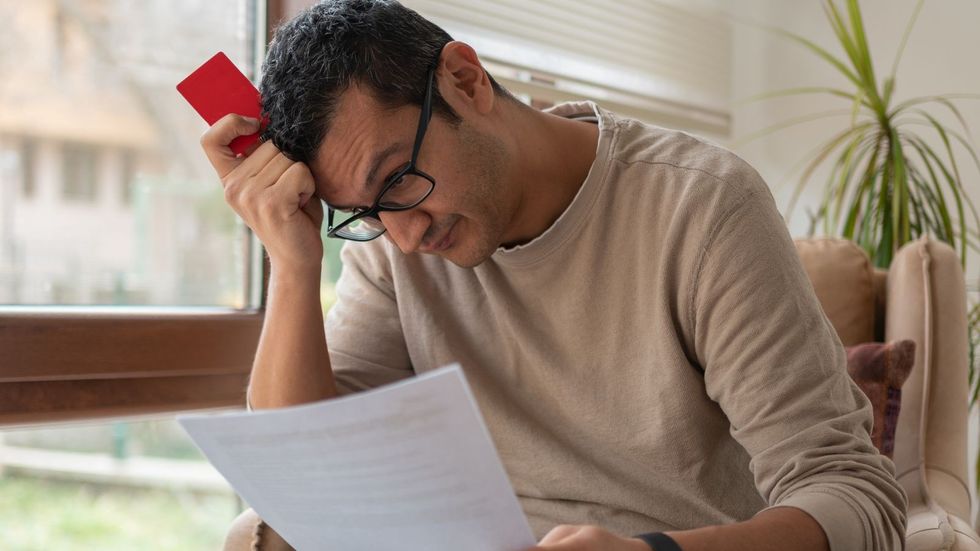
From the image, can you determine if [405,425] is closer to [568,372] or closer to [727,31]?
[568,372]

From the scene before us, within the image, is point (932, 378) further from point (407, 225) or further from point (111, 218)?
point (111, 218)

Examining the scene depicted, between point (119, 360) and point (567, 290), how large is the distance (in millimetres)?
834

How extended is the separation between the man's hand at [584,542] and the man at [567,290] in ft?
0.48

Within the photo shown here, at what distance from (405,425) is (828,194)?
223 centimetres

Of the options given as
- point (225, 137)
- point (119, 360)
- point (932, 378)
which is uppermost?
point (225, 137)

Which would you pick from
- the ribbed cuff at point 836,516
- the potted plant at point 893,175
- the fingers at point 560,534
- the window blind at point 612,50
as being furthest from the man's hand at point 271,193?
the potted plant at point 893,175

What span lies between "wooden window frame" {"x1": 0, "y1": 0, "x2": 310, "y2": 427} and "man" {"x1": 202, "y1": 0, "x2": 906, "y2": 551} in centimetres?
44

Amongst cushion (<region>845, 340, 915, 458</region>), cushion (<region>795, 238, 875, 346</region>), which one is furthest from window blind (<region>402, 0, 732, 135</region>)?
cushion (<region>845, 340, 915, 458</region>)

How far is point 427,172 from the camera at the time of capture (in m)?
1.13

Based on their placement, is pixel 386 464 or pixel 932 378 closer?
pixel 386 464

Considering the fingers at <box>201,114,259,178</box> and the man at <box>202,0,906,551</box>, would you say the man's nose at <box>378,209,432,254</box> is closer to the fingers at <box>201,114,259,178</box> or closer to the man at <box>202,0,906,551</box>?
the man at <box>202,0,906,551</box>

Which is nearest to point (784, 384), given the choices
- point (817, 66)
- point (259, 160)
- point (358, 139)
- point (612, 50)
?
point (358, 139)

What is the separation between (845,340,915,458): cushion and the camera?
1477mm

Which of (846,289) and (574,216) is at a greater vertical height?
(574,216)
